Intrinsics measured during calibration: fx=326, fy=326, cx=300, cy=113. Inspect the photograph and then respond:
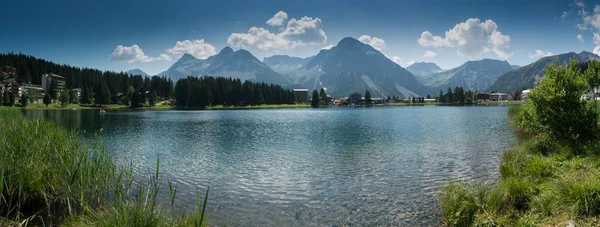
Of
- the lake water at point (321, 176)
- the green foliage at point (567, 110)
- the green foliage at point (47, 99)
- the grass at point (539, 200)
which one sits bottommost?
the lake water at point (321, 176)

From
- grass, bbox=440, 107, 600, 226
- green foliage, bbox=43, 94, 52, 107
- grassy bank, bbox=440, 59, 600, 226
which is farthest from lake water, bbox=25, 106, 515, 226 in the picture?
green foliage, bbox=43, 94, 52, 107

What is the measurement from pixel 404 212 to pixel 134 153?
95.4 ft

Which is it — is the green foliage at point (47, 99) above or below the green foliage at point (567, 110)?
above

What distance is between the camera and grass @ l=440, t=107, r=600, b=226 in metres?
10.5

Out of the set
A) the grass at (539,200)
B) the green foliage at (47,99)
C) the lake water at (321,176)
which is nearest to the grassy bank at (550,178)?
the grass at (539,200)

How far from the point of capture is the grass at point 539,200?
414 inches

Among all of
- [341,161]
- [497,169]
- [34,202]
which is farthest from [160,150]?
[497,169]

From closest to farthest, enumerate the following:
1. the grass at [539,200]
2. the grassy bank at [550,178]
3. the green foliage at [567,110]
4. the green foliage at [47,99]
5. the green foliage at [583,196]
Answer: the green foliage at [583,196] < the grass at [539,200] < the grassy bank at [550,178] < the green foliage at [567,110] < the green foliage at [47,99]

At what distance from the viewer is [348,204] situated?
1677 centimetres

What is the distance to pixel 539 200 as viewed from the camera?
12055mm

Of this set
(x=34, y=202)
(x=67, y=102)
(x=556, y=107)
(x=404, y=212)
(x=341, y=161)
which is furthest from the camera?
(x=67, y=102)

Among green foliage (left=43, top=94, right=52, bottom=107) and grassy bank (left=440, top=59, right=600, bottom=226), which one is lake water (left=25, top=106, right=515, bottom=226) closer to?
grassy bank (left=440, top=59, right=600, bottom=226)

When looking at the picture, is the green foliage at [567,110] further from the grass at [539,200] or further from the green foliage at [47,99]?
the green foliage at [47,99]

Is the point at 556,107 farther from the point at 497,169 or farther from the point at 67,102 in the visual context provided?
the point at 67,102
